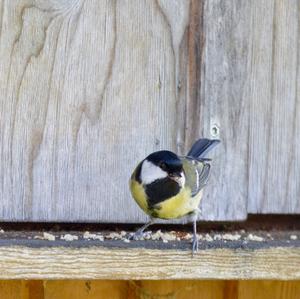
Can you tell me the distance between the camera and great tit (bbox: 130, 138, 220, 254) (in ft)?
9.90

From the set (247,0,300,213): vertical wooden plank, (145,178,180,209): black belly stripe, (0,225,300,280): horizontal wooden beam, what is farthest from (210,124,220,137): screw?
(0,225,300,280): horizontal wooden beam

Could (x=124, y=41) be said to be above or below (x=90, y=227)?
above

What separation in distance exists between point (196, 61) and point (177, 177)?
13.5 inches

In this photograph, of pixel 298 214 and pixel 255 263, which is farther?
pixel 298 214

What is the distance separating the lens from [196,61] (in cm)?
310

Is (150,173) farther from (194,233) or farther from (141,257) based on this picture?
(141,257)

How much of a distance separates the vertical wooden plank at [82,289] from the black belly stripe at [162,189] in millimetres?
301

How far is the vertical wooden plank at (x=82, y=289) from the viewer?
2947 millimetres

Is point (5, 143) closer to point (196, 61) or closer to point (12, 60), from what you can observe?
point (12, 60)

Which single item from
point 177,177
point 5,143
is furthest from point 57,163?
point 177,177

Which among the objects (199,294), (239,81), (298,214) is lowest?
(199,294)

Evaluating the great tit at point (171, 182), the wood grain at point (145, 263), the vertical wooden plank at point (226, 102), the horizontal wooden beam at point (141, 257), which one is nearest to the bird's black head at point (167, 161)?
the great tit at point (171, 182)

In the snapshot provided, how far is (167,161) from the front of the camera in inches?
119

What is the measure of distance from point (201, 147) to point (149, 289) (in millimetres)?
416
